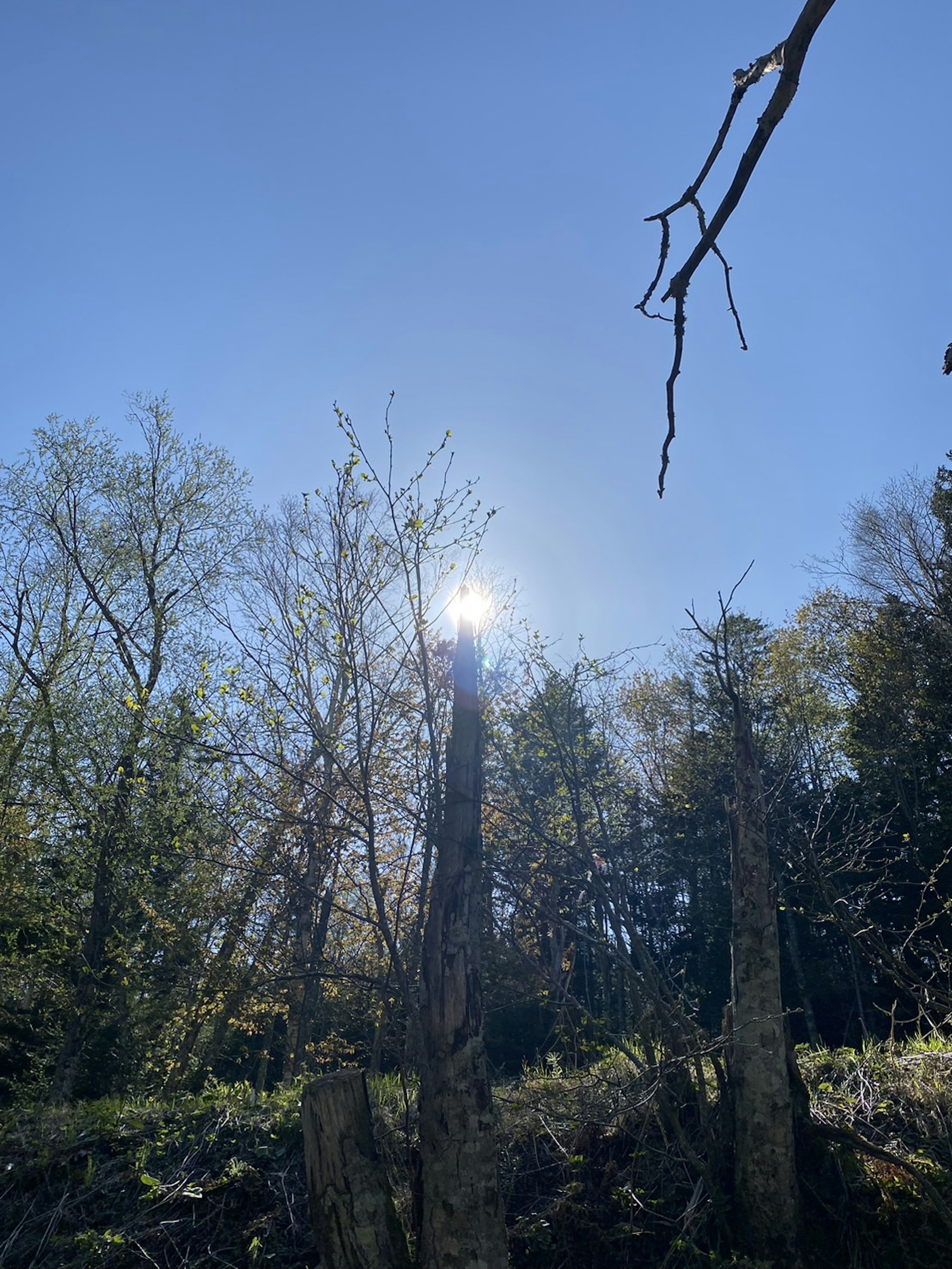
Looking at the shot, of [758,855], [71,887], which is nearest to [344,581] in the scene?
[758,855]

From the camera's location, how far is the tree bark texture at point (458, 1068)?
359cm

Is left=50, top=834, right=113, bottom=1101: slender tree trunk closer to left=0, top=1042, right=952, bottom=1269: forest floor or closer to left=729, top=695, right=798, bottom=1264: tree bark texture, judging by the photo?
left=0, top=1042, right=952, bottom=1269: forest floor

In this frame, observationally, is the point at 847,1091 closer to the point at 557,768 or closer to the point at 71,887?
the point at 557,768

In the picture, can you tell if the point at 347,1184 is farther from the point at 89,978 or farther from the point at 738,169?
the point at 89,978

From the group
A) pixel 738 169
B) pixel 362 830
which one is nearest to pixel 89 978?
pixel 362 830

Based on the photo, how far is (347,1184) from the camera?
3.68 meters

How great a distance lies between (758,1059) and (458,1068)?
2219 millimetres

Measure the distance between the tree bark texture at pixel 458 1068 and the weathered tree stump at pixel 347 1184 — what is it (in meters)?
0.18

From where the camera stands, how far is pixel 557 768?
23.6 ft

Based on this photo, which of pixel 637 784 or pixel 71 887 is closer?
pixel 71 887

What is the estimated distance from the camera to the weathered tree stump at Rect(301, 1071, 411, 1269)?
360cm

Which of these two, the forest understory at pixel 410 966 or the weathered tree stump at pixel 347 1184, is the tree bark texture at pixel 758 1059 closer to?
the forest understory at pixel 410 966

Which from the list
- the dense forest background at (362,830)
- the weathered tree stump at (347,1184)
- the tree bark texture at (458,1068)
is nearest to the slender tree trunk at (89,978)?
the dense forest background at (362,830)

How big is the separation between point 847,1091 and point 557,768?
3.20 meters
